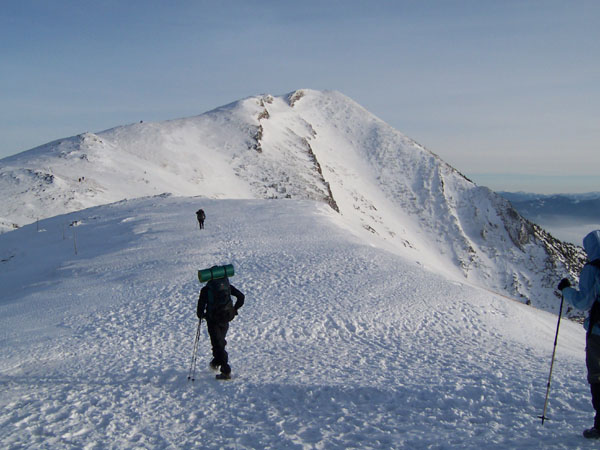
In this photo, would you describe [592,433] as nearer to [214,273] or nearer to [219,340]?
[219,340]

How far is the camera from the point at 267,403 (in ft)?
25.4

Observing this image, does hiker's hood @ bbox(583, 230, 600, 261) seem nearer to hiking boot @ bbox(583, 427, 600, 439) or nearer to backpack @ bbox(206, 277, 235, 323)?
hiking boot @ bbox(583, 427, 600, 439)

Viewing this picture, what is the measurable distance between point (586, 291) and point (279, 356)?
6975 mm

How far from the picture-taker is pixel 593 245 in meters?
5.83

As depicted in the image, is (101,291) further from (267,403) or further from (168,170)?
(168,170)

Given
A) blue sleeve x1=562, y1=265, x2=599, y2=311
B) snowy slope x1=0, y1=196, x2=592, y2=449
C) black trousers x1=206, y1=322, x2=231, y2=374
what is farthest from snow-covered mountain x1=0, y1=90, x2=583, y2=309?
blue sleeve x1=562, y1=265, x2=599, y2=311

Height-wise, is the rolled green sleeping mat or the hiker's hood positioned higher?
the hiker's hood

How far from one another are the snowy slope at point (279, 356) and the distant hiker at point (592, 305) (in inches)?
30.1

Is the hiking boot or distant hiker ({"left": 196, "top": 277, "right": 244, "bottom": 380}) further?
distant hiker ({"left": 196, "top": 277, "right": 244, "bottom": 380})

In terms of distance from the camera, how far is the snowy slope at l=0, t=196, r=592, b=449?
6.73m

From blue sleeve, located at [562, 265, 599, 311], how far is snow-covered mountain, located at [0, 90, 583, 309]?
46073 millimetres

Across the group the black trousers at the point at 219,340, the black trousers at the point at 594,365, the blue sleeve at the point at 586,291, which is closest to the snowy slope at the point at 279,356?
the black trousers at the point at 219,340

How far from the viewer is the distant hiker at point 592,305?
5777 mm

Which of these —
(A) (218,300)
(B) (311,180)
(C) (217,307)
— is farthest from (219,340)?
(B) (311,180)
